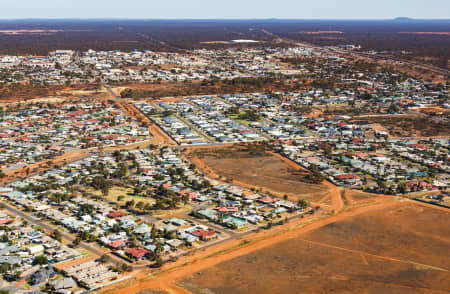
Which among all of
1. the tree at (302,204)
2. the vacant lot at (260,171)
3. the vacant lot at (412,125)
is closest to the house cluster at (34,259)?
the tree at (302,204)

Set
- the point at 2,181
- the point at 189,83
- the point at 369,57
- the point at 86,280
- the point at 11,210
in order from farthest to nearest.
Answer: the point at 369,57 < the point at 189,83 < the point at 2,181 < the point at 11,210 < the point at 86,280

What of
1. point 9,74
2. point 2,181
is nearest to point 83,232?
point 2,181

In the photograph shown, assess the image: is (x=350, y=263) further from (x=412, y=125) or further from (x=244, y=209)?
(x=412, y=125)

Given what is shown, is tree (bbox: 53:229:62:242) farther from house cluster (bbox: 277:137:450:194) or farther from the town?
house cluster (bbox: 277:137:450:194)

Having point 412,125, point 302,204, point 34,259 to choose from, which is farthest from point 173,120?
point 34,259

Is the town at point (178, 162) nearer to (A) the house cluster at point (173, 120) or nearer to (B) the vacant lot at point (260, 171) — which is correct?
(A) the house cluster at point (173, 120)

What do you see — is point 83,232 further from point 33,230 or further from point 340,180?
point 340,180

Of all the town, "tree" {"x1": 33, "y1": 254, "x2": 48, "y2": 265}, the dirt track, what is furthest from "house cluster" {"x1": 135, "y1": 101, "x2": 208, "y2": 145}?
"tree" {"x1": 33, "y1": 254, "x2": 48, "y2": 265}
